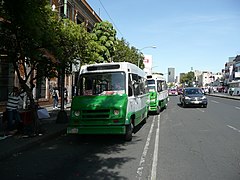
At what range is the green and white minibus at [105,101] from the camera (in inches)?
346

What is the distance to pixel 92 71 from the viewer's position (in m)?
10.2

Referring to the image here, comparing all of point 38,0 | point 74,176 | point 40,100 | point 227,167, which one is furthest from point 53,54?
point 40,100

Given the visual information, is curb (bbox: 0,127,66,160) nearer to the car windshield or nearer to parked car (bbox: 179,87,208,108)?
parked car (bbox: 179,87,208,108)

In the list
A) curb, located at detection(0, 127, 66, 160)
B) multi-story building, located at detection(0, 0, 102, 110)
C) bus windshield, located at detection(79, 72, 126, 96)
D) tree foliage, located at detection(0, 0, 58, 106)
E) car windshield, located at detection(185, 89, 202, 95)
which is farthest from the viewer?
car windshield, located at detection(185, 89, 202, 95)

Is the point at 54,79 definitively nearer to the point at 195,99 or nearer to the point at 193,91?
the point at 195,99

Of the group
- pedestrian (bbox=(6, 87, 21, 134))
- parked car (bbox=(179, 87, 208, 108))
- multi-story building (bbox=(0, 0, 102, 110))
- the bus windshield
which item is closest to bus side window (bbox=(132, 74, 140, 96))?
the bus windshield

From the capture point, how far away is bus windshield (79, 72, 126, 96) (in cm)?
971

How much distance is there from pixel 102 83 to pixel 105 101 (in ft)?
3.64

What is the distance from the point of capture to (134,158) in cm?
701

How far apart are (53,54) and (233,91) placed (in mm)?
56366

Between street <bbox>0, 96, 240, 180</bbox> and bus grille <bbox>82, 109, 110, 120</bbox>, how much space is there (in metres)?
0.85

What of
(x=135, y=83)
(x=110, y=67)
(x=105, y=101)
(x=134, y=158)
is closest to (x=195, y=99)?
(x=135, y=83)

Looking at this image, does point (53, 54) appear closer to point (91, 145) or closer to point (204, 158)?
point (91, 145)

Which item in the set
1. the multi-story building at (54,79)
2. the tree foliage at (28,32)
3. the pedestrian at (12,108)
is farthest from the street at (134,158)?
the multi-story building at (54,79)
